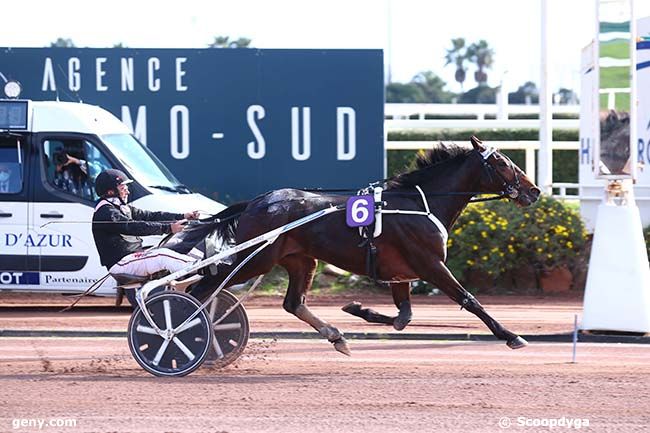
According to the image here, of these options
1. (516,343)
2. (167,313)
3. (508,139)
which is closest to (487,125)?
(508,139)

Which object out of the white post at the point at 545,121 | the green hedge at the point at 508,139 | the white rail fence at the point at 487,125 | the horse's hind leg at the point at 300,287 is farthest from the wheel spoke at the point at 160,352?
the green hedge at the point at 508,139

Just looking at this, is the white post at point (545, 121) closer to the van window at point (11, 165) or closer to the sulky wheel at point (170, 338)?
the van window at point (11, 165)

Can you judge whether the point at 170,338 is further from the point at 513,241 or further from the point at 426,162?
the point at 513,241

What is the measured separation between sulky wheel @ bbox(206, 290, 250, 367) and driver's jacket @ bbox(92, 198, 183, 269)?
0.80 metres

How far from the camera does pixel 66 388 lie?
8.83 m

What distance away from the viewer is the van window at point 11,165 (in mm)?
13656

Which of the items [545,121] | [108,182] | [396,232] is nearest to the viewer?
[396,232]

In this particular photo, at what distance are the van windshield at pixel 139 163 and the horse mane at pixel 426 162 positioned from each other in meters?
4.04

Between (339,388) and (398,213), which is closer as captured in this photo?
(339,388)

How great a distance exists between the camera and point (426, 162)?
10383mm

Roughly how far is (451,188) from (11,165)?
19.1 feet

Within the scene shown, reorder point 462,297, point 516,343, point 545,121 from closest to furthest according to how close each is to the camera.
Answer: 1. point 516,343
2. point 462,297
3. point 545,121

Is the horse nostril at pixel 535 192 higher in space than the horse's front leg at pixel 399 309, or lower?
higher

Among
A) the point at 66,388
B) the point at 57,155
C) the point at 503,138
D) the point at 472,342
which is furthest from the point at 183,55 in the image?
the point at 503,138
